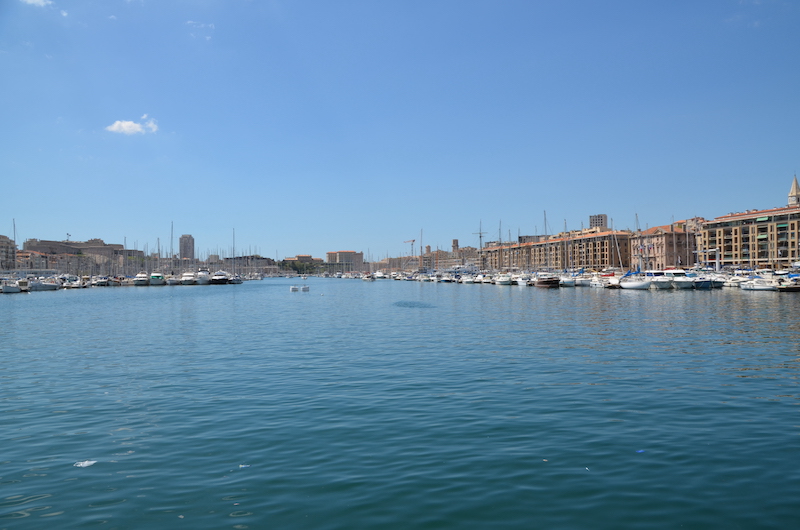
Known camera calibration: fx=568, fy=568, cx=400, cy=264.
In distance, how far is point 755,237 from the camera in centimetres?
15388

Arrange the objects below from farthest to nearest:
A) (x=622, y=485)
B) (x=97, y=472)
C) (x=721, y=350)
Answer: (x=721, y=350) → (x=97, y=472) → (x=622, y=485)

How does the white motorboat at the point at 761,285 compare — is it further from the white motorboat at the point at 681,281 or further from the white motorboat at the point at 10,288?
the white motorboat at the point at 10,288

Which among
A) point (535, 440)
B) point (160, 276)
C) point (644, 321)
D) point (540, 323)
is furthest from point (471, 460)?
point (160, 276)

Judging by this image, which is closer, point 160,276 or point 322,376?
point 322,376

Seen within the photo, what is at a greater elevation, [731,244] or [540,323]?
[731,244]

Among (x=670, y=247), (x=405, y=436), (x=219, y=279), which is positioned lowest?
(x=405, y=436)

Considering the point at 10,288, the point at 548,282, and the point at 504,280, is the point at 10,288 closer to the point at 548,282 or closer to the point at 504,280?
the point at 504,280

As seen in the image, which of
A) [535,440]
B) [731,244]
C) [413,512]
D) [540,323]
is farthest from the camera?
[731,244]

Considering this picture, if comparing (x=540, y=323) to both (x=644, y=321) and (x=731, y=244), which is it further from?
(x=731, y=244)

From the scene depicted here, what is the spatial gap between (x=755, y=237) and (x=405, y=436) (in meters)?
171

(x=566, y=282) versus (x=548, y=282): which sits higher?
(x=548, y=282)

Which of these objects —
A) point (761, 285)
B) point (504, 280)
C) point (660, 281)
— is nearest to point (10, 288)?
point (504, 280)

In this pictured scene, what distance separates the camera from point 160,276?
16212 cm

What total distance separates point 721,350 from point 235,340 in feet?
83.8
